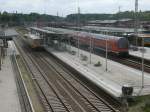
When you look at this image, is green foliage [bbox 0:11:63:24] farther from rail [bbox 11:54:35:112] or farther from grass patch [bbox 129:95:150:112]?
grass patch [bbox 129:95:150:112]

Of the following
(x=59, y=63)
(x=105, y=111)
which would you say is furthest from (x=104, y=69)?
(x=105, y=111)

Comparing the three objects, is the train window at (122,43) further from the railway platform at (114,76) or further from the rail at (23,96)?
the rail at (23,96)

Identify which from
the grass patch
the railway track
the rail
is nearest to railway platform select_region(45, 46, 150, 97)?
the grass patch

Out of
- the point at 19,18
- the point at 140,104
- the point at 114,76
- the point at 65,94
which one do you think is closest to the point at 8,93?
the point at 65,94

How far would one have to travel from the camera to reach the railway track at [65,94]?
19641 mm

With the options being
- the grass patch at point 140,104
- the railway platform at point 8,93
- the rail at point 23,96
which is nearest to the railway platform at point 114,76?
the grass patch at point 140,104

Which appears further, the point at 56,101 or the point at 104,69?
the point at 104,69

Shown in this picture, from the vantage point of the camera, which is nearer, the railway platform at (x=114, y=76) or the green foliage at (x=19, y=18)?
the railway platform at (x=114, y=76)

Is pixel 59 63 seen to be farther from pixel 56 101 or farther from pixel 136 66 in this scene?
pixel 56 101

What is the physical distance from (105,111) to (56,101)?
155 inches

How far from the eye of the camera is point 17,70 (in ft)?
115

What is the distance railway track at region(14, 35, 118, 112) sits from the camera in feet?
64.4

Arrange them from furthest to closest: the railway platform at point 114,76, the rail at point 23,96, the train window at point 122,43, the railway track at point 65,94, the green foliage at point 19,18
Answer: the green foliage at point 19,18 < the train window at point 122,43 < the railway platform at point 114,76 < the railway track at point 65,94 < the rail at point 23,96

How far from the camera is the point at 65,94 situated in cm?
2333
